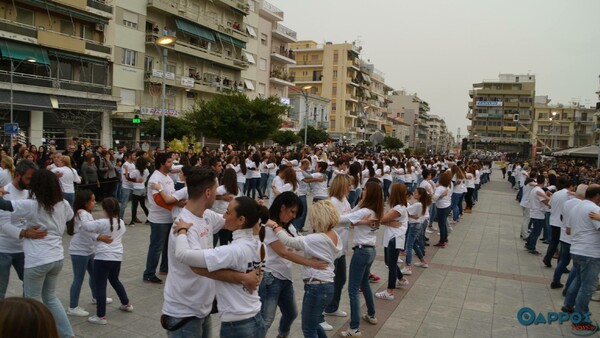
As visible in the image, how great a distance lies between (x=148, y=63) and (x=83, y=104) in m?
7.89

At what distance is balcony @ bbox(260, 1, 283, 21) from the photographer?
50.4 metres

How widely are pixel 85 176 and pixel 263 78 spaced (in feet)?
130

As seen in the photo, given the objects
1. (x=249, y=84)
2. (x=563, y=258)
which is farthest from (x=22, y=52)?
(x=563, y=258)

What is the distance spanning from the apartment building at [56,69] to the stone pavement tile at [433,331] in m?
24.9

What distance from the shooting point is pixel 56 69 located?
28.2 metres

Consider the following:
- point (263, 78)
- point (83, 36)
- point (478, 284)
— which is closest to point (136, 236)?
point (478, 284)

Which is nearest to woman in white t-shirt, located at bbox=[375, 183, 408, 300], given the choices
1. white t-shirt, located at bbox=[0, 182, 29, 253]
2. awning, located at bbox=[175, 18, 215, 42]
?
white t-shirt, located at bbox=[0, 182, 29, 253]

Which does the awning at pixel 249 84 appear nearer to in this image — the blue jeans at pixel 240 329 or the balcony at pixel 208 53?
the balcony at pixel 208 53

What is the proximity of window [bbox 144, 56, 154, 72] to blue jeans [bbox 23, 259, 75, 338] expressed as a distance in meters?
32.9

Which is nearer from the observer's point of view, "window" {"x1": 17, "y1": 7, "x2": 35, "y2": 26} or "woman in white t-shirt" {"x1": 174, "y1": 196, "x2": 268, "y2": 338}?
"woman in white t-shirt" {"x1": 174, "y1": 196, "x2": 268, "y2": 338}

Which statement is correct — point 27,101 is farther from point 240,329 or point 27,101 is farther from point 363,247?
point 240,329

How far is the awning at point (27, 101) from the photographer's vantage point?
24828mm

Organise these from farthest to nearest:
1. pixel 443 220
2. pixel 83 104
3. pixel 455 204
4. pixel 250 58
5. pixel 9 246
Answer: pixel 250 58
pixel 83 104
pixel 455 204
pixel 443 220
pixel 9 246

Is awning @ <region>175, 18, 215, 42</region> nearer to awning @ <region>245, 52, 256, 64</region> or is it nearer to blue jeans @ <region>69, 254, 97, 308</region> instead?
awning @ <region>245, 52, 256, 64</region>
